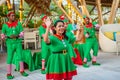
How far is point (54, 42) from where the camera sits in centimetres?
332

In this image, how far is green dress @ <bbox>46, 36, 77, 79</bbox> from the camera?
3.35 metres

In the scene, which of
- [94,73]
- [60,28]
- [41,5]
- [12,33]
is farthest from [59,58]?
[41,5]

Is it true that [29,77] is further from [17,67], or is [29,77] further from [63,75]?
[63,75]

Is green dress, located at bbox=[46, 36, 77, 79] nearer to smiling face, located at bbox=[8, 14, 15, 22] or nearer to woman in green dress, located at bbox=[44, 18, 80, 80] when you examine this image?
woman in green dress, located at bbox=[44, 18, 80, 80]

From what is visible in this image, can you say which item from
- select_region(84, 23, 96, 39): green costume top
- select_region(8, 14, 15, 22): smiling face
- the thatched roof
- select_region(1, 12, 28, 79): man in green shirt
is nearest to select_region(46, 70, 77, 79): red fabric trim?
select_region(1, 12, 28, 79): man in green shirt

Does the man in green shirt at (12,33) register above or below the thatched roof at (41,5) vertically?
below

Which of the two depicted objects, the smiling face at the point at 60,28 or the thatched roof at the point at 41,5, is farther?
the thatched roof at the point at 41,5

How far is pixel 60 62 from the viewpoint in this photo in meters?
3.39

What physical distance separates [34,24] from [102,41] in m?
5.93

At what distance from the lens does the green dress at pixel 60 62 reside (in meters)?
3.35

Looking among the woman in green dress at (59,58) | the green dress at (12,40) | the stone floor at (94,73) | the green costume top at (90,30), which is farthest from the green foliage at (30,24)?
the woman in green dress at (59,58)

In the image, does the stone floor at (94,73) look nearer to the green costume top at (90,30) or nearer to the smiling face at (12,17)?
the green costume top at (90,30)

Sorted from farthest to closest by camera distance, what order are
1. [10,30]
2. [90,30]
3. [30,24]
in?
[30,24]
[90,30]
[10,30]

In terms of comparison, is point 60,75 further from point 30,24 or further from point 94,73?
point 30,24
